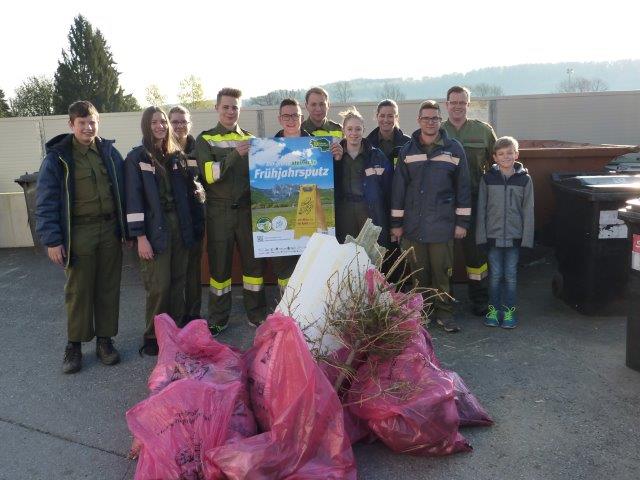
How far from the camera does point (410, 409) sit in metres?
2.91

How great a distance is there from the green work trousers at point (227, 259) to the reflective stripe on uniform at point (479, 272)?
2.01m

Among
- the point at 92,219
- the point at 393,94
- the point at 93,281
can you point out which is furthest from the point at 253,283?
the point at 393,94

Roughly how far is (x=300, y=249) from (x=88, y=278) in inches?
66.8

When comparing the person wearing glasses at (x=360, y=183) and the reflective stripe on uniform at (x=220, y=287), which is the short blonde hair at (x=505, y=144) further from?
the reflective stripe on uniform at (x=220, y=287)

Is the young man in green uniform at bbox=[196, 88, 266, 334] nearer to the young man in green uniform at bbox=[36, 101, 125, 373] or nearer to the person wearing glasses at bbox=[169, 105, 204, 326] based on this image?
the person wearing glasses at bbox=[169, 105, 204, 326]

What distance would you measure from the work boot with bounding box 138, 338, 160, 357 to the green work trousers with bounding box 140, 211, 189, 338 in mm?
41

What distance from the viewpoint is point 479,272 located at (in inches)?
211

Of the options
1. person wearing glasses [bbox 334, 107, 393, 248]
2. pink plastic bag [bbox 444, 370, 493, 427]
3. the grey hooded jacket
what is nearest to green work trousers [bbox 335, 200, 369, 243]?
person wearing glasses [bbox 334, 107, 393, 248]

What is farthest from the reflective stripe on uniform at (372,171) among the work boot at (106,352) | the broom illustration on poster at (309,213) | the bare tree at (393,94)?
the bare tree at (393,94)

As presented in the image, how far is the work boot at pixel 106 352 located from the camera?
4393 mm

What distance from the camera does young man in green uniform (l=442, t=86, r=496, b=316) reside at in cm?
530

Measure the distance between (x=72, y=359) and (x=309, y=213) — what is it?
2.18 meters

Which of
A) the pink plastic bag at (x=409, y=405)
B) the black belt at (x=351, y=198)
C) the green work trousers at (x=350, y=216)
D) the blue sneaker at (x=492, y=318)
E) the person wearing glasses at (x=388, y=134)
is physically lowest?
the blue sneaker at (x=492, y=318)

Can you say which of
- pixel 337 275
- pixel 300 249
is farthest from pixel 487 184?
pixel 337 275
